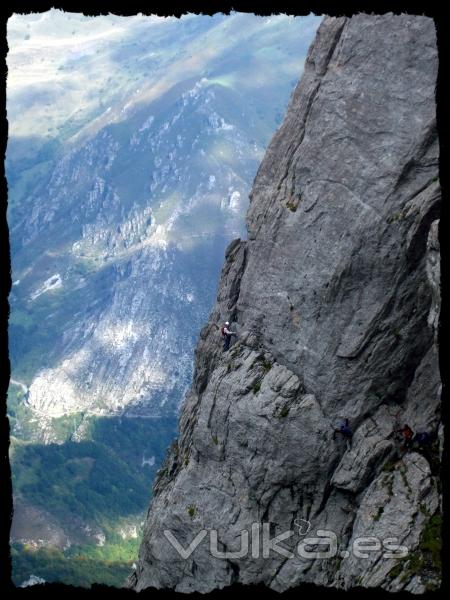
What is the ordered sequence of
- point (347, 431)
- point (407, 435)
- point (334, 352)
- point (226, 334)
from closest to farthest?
point (407, 435) → point (347, 431) → point (334, 352) → point (226, 334)

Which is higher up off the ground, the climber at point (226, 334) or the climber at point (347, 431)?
the climber at point (226, 334)

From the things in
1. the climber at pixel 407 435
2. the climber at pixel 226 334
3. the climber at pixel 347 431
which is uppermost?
the climber at pixel 226 334

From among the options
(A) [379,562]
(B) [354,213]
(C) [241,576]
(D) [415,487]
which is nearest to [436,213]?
(B) [354,213]

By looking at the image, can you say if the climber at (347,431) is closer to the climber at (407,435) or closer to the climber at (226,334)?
the climber at (407,435)

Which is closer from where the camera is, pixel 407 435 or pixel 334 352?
pixel 407 435

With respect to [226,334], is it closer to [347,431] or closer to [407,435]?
[347,431]

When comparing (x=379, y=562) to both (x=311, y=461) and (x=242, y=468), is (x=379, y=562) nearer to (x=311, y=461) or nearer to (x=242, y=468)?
(x=311, y=461)

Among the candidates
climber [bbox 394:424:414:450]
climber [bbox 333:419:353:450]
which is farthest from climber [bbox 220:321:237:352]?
climber [bbox 394:424:414:450]

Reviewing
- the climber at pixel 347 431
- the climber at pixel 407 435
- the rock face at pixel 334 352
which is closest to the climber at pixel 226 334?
the rock face at pixel 334 352

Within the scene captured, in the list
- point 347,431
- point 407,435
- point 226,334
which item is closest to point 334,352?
point 347,431
